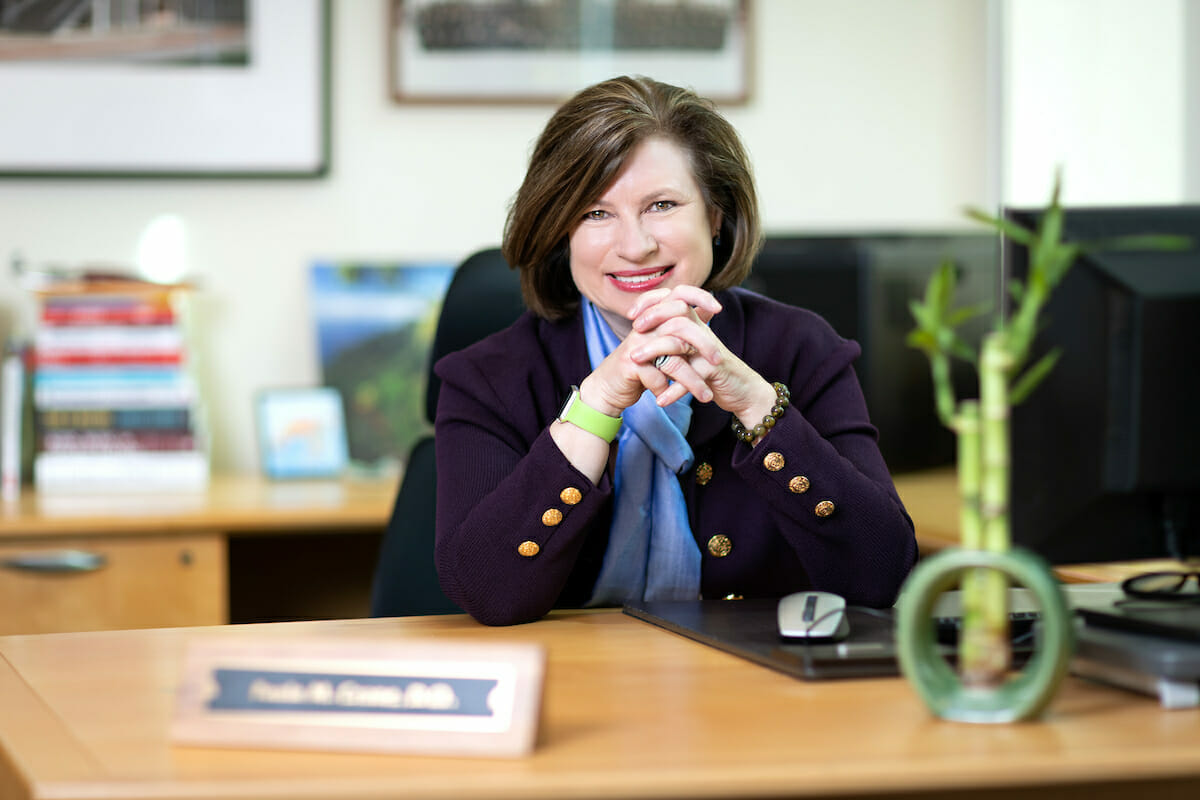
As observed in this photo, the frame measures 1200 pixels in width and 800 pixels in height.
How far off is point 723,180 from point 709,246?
0.08m

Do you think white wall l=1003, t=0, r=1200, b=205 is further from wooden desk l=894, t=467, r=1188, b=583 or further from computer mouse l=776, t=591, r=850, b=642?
computer mouse l=776, t=591, r=850, b=642

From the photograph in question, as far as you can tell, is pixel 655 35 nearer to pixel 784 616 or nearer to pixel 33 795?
pixel 784 616

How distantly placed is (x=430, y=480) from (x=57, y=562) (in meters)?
0.72

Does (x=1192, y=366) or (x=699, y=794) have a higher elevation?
(x=1192, y=366)

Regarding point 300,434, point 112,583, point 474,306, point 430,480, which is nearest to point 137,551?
point 112,583

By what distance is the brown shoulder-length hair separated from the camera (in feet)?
4.69

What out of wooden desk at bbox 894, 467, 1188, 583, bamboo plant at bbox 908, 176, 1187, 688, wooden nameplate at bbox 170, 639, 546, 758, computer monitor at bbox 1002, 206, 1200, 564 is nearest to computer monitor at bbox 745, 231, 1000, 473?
wooden desk at bbox 894, 467, 1188, 583

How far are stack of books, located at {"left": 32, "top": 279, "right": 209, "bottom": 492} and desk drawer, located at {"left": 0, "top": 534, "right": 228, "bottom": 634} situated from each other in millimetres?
332

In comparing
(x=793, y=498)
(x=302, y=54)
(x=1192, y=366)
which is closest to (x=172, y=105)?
(x=302, y=54)

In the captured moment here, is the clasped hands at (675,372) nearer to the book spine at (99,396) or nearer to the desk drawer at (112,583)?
the desk drawer at (112,583)

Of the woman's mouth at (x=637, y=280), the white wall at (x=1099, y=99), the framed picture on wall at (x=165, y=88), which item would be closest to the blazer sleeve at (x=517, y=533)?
the woman's mouth at (x=637, y=280)

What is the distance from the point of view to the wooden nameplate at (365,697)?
756mm

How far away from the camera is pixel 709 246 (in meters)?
1.51

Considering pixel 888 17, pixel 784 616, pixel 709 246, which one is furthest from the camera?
pixel 888 17
